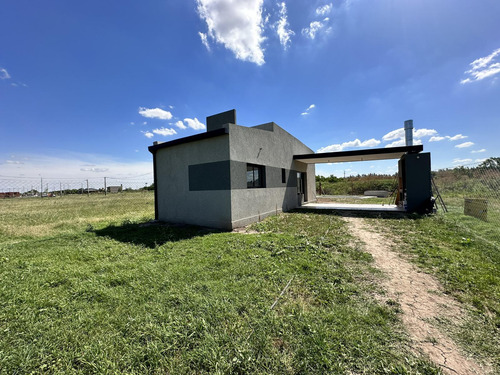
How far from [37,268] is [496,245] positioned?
10.1 metres

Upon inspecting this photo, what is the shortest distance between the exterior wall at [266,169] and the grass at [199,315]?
342 centimetres

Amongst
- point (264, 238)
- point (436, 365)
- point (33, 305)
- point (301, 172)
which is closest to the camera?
point (436, 365)

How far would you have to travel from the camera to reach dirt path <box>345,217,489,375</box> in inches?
74.2

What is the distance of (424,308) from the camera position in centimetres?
269

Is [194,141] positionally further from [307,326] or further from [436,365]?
[436,365]

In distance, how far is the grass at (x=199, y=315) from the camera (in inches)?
73.2

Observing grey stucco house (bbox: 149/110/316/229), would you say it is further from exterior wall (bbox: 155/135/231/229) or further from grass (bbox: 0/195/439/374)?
grass (bbox: 0/195/439/374)

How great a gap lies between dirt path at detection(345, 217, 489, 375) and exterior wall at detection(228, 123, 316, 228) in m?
4.66

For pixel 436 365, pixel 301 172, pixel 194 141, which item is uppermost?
pixel 194 141

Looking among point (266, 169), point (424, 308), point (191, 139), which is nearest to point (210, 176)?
point (191, 139)

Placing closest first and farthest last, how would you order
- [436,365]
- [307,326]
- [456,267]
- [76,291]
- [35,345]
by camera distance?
[436,365]
[35,345]
[307,326]
[76,291]
[456,267]

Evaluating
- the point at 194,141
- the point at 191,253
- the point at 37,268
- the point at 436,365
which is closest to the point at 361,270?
the point at 436,365

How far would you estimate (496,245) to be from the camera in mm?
4805

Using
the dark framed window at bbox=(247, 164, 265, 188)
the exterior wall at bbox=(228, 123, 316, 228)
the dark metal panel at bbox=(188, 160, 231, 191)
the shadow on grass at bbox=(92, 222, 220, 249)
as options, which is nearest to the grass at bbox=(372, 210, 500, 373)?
the exterior wall at bbox=(228, 123, 316, 228)
